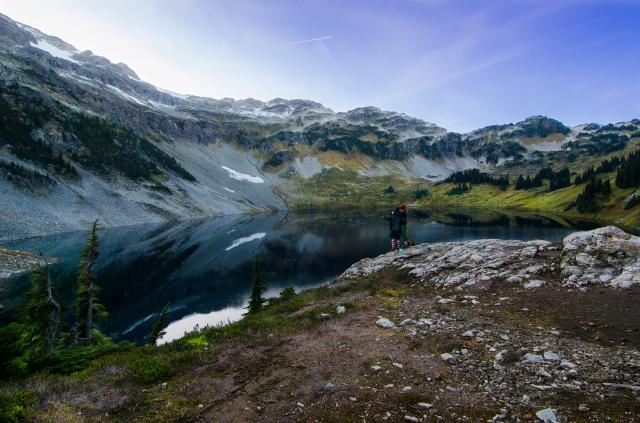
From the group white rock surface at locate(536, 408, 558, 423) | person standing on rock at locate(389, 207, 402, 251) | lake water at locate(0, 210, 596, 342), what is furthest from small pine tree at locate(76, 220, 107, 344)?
white rock surface at locate(536, 408, 558, 423)

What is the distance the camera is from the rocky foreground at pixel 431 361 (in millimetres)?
9125

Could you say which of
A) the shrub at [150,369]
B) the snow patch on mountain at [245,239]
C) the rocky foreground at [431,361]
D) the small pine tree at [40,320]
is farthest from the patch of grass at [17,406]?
the snow patch on mountain at [245,239]

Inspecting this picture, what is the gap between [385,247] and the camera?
71125 mm

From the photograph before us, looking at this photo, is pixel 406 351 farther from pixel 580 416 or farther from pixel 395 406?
pixel 580 416

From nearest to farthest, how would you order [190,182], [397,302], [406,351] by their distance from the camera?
1. [406,351]
2. [397,302]
3. [190,182]

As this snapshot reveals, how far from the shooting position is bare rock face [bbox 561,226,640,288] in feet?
53.8

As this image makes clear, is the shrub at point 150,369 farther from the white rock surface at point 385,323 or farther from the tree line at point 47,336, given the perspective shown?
the white rock surface at point 385,323

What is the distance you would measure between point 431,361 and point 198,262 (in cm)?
6025

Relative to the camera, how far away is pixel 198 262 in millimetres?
65625

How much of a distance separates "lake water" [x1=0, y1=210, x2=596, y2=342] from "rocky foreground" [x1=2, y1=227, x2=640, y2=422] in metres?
24.3

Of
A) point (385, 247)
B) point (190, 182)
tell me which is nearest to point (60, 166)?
point (190, 182)

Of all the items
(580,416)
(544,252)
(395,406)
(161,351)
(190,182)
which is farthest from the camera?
(190,182)

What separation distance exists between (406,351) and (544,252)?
1455 centimetres

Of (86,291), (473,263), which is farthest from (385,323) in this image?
(86,291)
